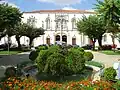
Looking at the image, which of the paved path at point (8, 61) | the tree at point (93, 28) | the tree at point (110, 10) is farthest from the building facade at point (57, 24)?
the paved path at point (8, 61)

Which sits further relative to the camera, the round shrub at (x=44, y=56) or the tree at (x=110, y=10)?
the tree at (x=110, y=10)

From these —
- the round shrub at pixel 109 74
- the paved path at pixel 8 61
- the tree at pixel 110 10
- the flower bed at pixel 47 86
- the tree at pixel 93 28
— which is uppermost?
the tree at pixel 110 10

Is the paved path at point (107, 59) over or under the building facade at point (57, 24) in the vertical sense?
under

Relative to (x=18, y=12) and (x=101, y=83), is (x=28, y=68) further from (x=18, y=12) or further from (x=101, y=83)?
(x=18, y=12)

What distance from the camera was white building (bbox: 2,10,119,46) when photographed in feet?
275

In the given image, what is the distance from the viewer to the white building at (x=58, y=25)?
83.9 m

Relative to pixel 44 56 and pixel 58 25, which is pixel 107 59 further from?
pixel 58 25

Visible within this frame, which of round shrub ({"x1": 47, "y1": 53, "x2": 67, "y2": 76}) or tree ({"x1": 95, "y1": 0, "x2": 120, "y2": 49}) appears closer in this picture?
round shrub ({"x1": 47, "y1": 53, "x2": 67, "y2": 76})

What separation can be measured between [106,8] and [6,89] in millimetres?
31085

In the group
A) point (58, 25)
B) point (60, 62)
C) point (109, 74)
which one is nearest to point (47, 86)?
point (109, 74)

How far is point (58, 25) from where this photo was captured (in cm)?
8500

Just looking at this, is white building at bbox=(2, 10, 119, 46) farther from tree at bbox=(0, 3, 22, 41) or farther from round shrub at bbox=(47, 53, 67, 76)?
round shrub at bbox=(47, 53, 67, 76)

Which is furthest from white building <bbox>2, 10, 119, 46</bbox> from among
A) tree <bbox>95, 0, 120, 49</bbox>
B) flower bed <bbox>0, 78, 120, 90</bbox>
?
flower bed <bbox>0, 78, 120, 90</bbox>

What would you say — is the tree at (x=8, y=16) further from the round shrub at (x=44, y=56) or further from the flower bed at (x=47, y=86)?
the flower bed at (x=47, y=86)
